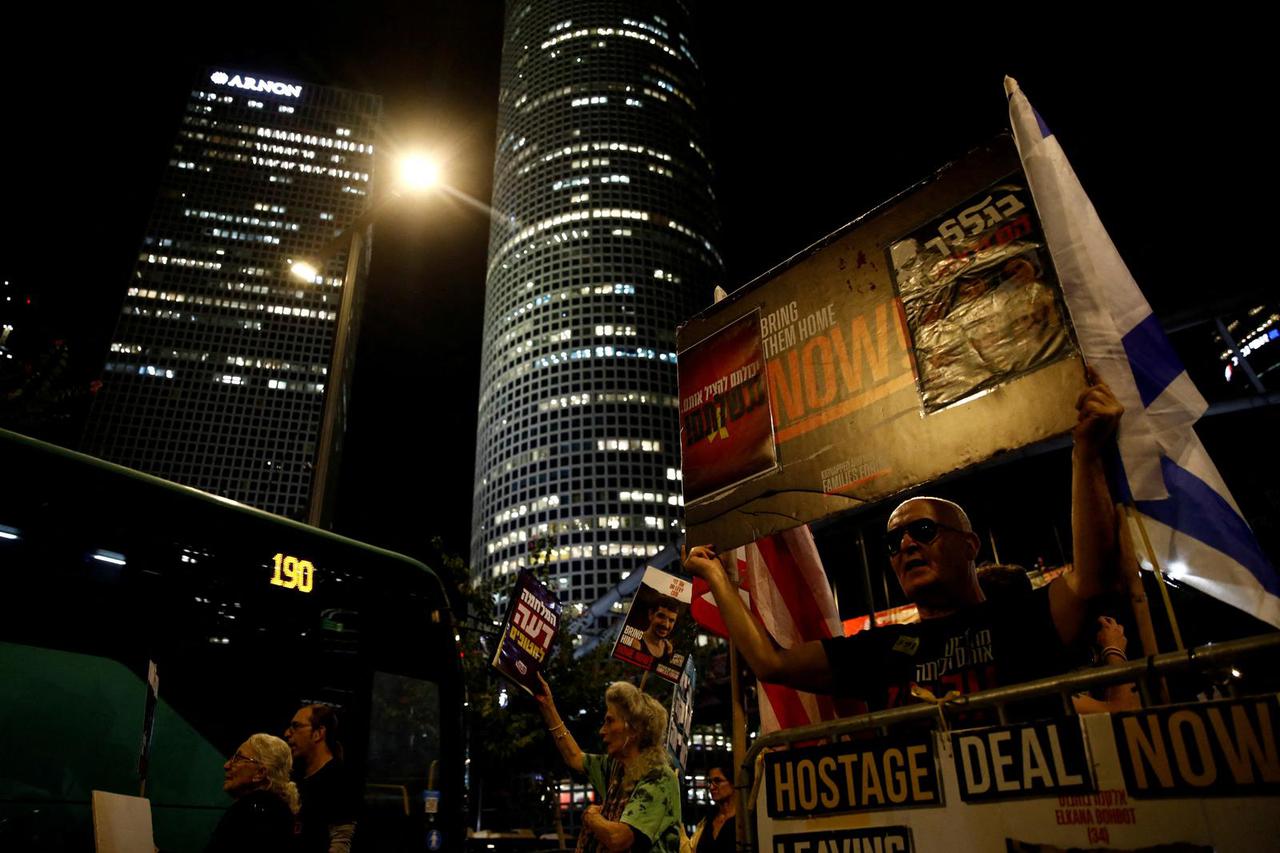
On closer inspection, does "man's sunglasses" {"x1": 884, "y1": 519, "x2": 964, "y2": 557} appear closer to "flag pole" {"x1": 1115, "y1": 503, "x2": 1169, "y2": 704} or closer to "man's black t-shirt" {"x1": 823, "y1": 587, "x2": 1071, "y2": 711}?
"man's black t-shirt" {"x1": 823, "y1": 587, "x2": 1071, "y2": 711}

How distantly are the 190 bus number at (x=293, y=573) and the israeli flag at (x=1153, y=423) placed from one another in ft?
22.6

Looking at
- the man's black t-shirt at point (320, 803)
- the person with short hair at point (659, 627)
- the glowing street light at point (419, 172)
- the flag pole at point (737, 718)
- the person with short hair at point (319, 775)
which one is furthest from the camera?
the glowing street light at point (419, 172)

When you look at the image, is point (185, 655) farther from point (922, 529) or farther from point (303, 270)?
point (303, 270)

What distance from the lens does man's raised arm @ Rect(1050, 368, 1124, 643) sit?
244cm

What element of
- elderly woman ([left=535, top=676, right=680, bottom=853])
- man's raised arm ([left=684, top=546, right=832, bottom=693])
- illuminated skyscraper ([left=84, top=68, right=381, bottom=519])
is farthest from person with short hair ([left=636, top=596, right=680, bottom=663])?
illuminated skyscraper ([left=84, top=68, right=381, bottom=519])

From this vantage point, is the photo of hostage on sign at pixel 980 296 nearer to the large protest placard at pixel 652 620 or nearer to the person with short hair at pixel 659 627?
the large protest placard at pixel 652 620

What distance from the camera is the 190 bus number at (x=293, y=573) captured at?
22.6 feet

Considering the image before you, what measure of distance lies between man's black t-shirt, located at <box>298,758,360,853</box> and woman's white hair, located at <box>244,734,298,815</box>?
23.2 inches

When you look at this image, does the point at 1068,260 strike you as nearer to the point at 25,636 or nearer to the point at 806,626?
the point at 806,626

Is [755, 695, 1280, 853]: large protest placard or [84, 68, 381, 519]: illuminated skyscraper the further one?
[84, 68, 381, 519]: illuminated skyscraper

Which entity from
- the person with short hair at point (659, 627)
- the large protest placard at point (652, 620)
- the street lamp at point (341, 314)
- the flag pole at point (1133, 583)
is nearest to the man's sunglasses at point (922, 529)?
the flag pole at point (1133, 583)

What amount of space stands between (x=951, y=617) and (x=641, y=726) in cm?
216

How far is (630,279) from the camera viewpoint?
439ft

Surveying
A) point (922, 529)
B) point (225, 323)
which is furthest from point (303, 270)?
point (225, 323)
